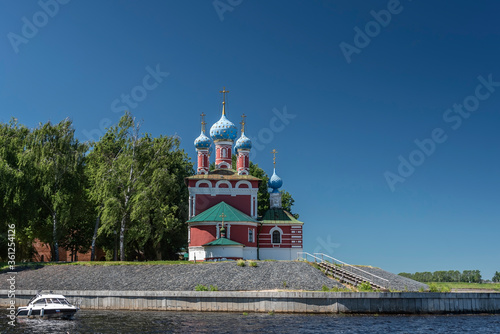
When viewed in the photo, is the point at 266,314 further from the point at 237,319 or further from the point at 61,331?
the point at 61,331

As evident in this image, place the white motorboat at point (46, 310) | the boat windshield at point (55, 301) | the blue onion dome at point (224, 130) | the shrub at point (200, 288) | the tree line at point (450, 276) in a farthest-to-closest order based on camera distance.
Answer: the tree line at point (450, 276)
the blue onion dome at point (224, 130)
the shrub at point (200, 288)
the boat windshield at point (55, 301)
the white motorboat at point (46, 310)

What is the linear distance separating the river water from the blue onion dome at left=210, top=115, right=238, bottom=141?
2854 centimetres

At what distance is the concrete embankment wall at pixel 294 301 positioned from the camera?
109 ft

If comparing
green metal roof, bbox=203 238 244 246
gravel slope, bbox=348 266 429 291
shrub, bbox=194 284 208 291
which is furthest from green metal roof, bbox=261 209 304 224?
shrub, bbox=194 284 208 291

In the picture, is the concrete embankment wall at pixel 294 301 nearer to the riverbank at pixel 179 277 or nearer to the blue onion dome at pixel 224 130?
the riverbank at pixel 179 277

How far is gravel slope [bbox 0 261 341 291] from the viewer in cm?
3809

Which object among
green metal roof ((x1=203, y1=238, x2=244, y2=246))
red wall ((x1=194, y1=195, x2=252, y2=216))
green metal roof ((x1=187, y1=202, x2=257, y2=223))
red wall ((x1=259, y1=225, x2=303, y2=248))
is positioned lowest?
green metal roof ((x1=203, y1=238, x2=244, y2=246))

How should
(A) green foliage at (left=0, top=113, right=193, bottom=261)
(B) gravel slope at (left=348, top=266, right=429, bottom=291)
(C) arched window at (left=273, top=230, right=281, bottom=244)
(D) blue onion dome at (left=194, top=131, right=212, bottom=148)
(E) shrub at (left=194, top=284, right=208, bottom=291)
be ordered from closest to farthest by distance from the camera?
(E) shrub at (left=194, top=284, right=208, bottom=291)
(B) gravel slope at (left=348, top=266, right=429, bottom=291)
(A) green foliage at (left=0, top=113, right=193, bottom=261)
(C) arched window at (left=273, top=230, right=281, bottom=244)
(D) blue onion dome at (left=194, top=131, right=212, bottom=148)

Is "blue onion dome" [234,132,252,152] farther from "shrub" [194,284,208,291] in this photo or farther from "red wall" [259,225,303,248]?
"shrub" [194,284,208,291]

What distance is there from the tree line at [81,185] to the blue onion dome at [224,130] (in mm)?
5311

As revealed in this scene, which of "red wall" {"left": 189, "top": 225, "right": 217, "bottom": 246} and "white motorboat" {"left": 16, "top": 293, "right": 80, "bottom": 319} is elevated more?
"red wall" {"left": 189, "top": 225, "right": 217, "bottom": 246}

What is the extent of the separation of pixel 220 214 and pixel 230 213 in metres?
1.00

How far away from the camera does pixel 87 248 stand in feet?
197

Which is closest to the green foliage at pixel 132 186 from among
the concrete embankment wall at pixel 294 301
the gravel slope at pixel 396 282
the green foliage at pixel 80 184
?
the green foliage at pixel 80 184
